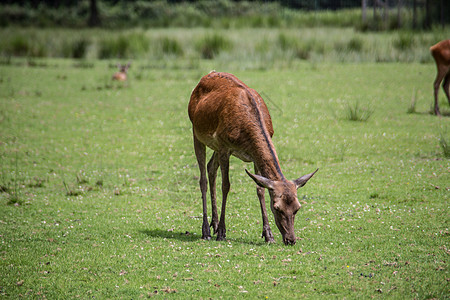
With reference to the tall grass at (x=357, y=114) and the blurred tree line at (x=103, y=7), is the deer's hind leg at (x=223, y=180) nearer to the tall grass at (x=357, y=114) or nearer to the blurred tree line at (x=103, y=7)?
the tall grass at (x=357, y=114)

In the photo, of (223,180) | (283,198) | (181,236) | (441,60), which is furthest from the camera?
(441,60)

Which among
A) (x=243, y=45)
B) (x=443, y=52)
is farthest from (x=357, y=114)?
(x=243, y=45)

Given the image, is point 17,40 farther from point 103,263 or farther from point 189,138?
point 103,263

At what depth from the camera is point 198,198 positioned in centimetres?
1079

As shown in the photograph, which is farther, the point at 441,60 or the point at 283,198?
the point at 441,60

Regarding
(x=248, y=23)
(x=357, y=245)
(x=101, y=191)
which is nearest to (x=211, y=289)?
(x=357, y=245)

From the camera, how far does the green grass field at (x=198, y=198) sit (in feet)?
21.9

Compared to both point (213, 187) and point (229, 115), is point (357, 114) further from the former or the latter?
point (229, 115)

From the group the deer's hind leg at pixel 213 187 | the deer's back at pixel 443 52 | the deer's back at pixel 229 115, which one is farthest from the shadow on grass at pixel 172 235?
the deer's back at pixel 443 52

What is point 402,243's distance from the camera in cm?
768

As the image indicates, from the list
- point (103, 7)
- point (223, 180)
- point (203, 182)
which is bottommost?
point (103, 7)

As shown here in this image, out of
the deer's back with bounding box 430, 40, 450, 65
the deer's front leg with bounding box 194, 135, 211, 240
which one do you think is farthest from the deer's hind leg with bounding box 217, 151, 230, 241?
the deer's back with bounding box 430, 40, 450, 65

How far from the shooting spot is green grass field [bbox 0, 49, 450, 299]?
6688 mm

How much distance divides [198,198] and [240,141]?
134 inches
